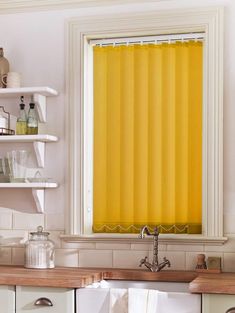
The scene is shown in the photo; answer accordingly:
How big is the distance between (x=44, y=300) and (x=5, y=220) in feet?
2.99

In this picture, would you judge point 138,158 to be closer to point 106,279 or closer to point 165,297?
point 106,279

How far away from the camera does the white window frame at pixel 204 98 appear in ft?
13.1

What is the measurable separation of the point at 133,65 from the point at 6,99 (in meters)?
0.81

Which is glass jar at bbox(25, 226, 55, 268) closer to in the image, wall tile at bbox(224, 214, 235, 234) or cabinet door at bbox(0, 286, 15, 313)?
cabinet door at bbox(0, 286, 15, 313)

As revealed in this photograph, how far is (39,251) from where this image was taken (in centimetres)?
408

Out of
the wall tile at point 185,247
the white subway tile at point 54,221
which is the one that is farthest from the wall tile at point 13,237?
the wall tile at point 185,247

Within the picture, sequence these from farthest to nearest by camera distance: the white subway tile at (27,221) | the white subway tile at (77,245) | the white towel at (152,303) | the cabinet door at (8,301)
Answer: the white subway tile at (27,221), the white subway tile at (77,245), the cabinet door at (8,301), the white towel at (152,303)

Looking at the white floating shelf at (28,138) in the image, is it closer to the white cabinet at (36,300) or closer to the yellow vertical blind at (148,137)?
the yellow vertical blind at (148,137)

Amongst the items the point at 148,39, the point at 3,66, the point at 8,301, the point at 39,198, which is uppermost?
the point at 148,39

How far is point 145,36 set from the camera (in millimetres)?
4254

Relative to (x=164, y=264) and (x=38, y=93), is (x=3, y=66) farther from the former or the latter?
(x=164, y=264)

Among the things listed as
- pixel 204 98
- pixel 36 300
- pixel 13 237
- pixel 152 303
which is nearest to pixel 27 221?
pixel 13 237

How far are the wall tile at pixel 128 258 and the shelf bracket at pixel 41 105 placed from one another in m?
0.91

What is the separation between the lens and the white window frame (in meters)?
4.00
